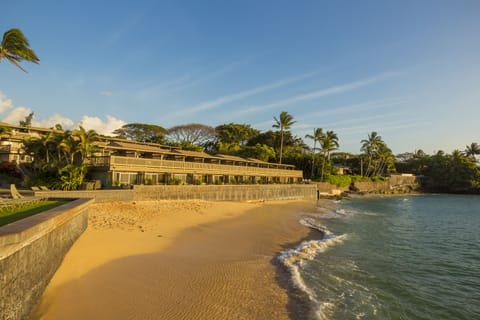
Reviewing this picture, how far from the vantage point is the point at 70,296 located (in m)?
7.62

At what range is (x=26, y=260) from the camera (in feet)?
18.7

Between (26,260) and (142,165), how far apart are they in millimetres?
23358

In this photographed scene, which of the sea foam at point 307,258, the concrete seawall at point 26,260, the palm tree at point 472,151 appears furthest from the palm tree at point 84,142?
the palm tree at point 472,151

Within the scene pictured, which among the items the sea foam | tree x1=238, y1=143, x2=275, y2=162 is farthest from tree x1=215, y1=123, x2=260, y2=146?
the sea foam

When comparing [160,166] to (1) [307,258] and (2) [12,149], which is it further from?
(1) [307,258]

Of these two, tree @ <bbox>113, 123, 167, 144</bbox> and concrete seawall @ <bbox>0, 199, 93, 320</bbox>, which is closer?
concrete seawall @ <bbox>0, 199, 93, 320</bbox>

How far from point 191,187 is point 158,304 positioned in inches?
869

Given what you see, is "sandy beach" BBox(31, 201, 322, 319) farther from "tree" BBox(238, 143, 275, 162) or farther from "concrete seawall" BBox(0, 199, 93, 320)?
"tree" BBox(238, 143, 275, 162)

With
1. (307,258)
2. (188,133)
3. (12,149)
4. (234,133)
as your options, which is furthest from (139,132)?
(307,258)

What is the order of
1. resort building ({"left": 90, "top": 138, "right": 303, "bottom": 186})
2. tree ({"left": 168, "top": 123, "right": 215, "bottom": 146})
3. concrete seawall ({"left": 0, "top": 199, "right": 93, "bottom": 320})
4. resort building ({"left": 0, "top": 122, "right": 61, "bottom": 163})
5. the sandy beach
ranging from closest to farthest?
concrete seawall ({"left": 0, "top": 199, "right": 93, "bottom": 320}), the sandy beach, resort building ({"left": 90, "top": 138, "right": 303, "bottom": 186}), resort building ({"left": 0, "top": 122, "right": 61, "bottom": 163}), tree ({"left": 168, "top": 123, "right": 215, "bottom": 146})

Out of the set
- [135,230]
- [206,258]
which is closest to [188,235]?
[135,230]

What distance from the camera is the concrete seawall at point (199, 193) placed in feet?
67.0

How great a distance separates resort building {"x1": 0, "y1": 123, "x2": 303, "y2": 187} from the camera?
2633 cm

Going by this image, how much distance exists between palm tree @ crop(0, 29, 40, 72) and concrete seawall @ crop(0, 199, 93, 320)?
15053mm
